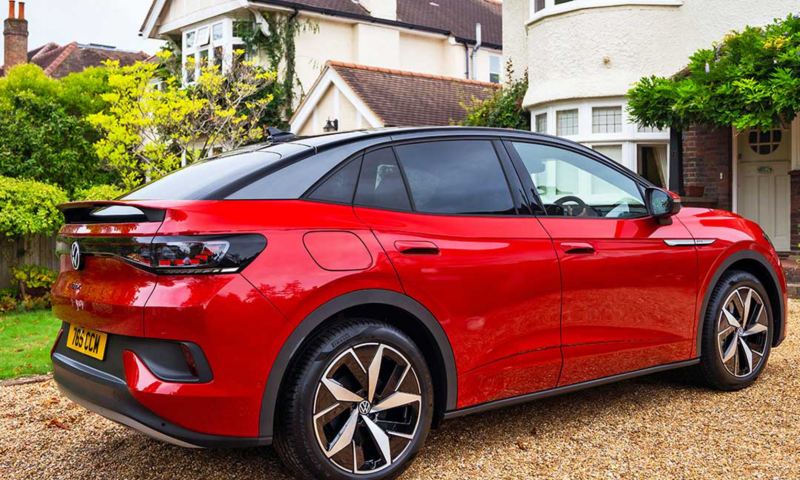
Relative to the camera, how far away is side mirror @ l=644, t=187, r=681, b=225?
182 inches

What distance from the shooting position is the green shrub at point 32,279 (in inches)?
450

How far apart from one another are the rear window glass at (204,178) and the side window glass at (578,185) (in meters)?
1.47

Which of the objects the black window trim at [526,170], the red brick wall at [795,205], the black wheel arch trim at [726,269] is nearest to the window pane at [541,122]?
the red brick wall at [795,205]

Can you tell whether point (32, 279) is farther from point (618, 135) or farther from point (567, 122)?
point (618, 135)

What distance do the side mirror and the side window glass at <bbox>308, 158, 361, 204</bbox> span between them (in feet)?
6.45

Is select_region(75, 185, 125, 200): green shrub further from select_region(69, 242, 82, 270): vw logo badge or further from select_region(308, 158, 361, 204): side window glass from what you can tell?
select_region(308, 158, 361, 204): side window glass

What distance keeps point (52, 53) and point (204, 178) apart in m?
43.2

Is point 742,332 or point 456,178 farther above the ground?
point 456,178

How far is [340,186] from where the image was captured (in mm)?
3564

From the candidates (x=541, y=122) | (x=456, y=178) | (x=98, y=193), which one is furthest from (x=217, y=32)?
(x=456, y=178)

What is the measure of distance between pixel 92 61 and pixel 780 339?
1564 inches

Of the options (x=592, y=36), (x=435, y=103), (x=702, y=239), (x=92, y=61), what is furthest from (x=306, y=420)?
(x=92, y=61)

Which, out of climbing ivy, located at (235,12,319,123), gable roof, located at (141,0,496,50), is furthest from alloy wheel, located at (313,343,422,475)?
gable roof, located at (141,0,496,50)

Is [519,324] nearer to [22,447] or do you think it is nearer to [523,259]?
[523,259]
